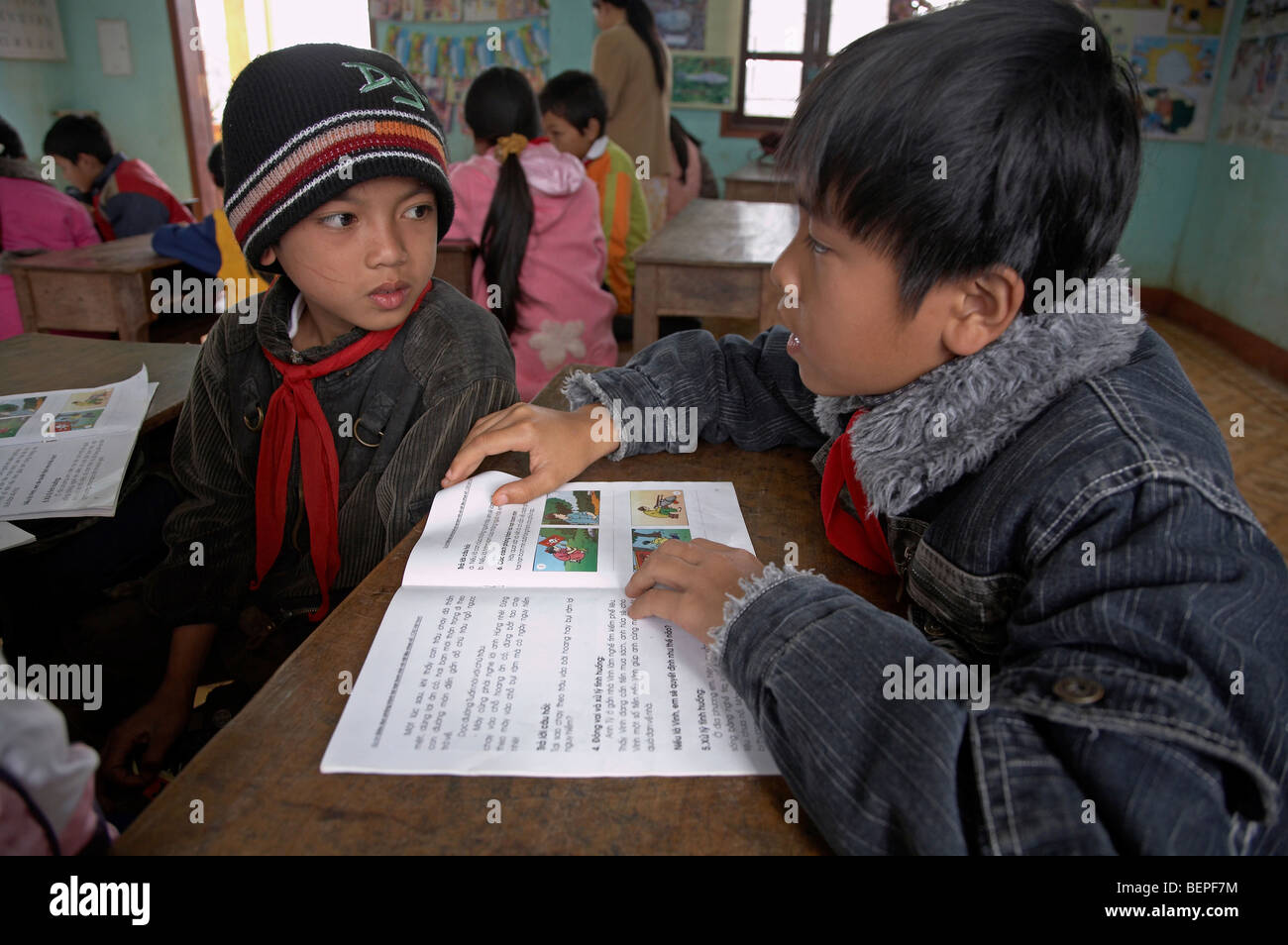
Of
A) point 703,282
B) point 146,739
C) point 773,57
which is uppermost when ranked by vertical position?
point 773,57

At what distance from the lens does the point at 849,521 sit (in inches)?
34.5

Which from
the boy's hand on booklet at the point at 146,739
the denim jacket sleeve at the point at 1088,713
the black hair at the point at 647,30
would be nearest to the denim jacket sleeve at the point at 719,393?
the denim jacket sleeve at the point at 1088,713

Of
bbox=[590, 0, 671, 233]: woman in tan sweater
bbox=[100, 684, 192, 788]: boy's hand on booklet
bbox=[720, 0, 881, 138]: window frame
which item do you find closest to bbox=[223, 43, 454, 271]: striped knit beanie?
bbox=[100, 684, 192, 788]: boy's hand on booklet

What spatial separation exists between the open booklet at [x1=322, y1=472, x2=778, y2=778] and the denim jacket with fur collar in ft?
0.16

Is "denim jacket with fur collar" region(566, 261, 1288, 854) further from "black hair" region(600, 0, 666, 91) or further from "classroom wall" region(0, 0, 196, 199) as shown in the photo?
"classroom wall" region(0, 0, 196, 199)

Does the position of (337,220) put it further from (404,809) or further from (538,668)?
(404,809)

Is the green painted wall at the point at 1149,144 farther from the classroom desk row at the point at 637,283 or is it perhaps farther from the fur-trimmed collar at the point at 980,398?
the fur-trimmed collar at the point at 980,398

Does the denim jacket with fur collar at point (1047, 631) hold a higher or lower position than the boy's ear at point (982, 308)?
lower

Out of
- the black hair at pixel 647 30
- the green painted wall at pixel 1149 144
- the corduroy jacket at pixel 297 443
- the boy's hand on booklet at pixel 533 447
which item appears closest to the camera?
the boy's hand on booklet at pixel 533 447

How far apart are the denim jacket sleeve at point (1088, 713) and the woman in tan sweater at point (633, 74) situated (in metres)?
4.62

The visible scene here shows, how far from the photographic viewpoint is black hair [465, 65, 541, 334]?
2902 millimetres

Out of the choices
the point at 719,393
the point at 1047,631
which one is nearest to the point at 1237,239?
the point at 719,393

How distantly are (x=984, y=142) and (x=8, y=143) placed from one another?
427cm

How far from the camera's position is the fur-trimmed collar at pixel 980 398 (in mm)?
666
